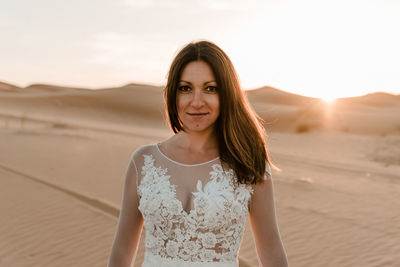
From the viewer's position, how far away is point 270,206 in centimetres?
211

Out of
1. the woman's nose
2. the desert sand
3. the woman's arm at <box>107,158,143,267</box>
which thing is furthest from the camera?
the desert sand

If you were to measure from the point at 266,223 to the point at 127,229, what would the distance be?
756 millimetres

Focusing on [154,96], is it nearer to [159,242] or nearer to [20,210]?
[20,210]

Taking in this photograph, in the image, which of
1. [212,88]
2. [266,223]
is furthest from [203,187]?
[212,88]

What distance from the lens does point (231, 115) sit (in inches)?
84.6

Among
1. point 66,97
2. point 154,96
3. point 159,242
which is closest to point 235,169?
point 159,242

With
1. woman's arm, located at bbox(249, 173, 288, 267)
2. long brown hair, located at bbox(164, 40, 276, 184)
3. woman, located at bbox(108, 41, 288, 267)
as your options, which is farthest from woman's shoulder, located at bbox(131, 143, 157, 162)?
woman's arm, located at bbox(249, 173, 288, 267)

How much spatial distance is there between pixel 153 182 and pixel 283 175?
32.8 ft

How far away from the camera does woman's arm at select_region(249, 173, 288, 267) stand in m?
2.11

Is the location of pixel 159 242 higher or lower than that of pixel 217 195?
lower

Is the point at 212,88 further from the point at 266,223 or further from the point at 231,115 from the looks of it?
the point at 266,223

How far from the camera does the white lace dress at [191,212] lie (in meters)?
2.05

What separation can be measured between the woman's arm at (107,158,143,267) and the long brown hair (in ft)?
1.73

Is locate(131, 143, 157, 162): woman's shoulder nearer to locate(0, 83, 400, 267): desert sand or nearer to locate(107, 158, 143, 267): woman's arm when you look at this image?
locate(107, 158, 143, 267): woman's arm
